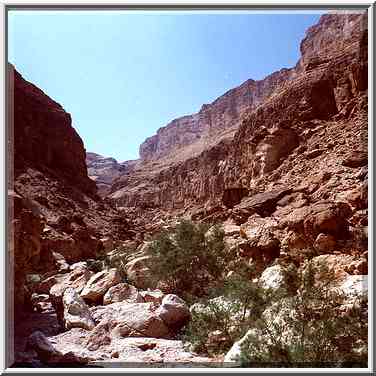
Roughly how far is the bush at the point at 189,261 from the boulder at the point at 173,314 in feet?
6.84

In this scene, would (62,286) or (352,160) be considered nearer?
(62,286)

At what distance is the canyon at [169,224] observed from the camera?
22.7 ft

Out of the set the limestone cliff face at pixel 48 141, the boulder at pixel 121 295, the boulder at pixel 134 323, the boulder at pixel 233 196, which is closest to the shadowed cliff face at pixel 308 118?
the boulder at pixel 233 196

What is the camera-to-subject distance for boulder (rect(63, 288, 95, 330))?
765cm

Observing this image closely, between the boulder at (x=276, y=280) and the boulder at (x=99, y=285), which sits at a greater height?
the boulder at (x=276, y=280)

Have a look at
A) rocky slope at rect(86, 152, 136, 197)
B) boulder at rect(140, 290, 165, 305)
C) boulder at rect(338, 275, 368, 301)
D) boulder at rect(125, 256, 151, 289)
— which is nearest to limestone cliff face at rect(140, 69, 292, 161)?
rocky slope at rect(86, 152, 136, 197)

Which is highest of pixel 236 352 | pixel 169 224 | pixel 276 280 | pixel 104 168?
pixel 104 168

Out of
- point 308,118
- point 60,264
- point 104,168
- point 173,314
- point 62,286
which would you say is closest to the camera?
point 173,314

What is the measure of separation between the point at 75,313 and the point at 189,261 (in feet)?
12.7

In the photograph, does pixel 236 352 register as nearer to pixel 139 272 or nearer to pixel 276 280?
pixel 276 280

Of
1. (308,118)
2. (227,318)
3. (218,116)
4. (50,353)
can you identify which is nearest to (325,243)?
(227,318)

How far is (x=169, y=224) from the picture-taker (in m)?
26.4

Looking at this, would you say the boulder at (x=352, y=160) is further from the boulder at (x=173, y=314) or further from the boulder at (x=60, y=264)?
the boulder at (x=60, y=264)

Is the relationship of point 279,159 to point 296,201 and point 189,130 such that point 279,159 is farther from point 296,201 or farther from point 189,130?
point 189,130
